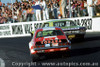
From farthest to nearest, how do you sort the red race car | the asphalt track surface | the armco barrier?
1. the armco barrier
2. the red race car
3. the asphalt track surface

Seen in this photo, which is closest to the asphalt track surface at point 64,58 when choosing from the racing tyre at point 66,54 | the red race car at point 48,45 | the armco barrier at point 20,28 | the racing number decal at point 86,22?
the racing tyre at point 66,54

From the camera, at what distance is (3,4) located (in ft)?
104

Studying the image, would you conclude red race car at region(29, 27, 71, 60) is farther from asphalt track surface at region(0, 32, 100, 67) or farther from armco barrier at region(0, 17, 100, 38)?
armco barrier at region(0, 17, 100, 38)

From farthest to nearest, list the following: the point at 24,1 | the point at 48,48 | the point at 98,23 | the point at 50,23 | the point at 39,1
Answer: the point at 24,1, the point at 39,1, the point at 98,23, the point at 50,23, the point at 48,48

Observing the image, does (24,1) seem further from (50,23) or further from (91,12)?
(50,23)

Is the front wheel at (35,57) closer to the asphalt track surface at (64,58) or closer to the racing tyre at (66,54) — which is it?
the asphalt track surface at (64,58)

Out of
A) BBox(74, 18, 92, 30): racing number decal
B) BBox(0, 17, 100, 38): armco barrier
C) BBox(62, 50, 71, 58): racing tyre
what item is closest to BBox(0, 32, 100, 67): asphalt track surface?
BBox(62, 50, 71, 58): racing tyre

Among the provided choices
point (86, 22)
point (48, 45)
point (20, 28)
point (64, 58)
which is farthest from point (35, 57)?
point (20, 28)

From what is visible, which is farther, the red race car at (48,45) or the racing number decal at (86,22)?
the racing number decal at (86,22)

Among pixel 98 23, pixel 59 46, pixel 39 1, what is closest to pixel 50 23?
pixel 59 46

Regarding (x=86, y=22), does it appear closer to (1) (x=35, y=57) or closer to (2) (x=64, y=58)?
(2) (x=64, y=58)

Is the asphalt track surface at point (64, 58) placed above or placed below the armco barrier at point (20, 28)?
above

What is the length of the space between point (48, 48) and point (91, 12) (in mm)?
14990

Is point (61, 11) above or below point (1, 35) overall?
above
